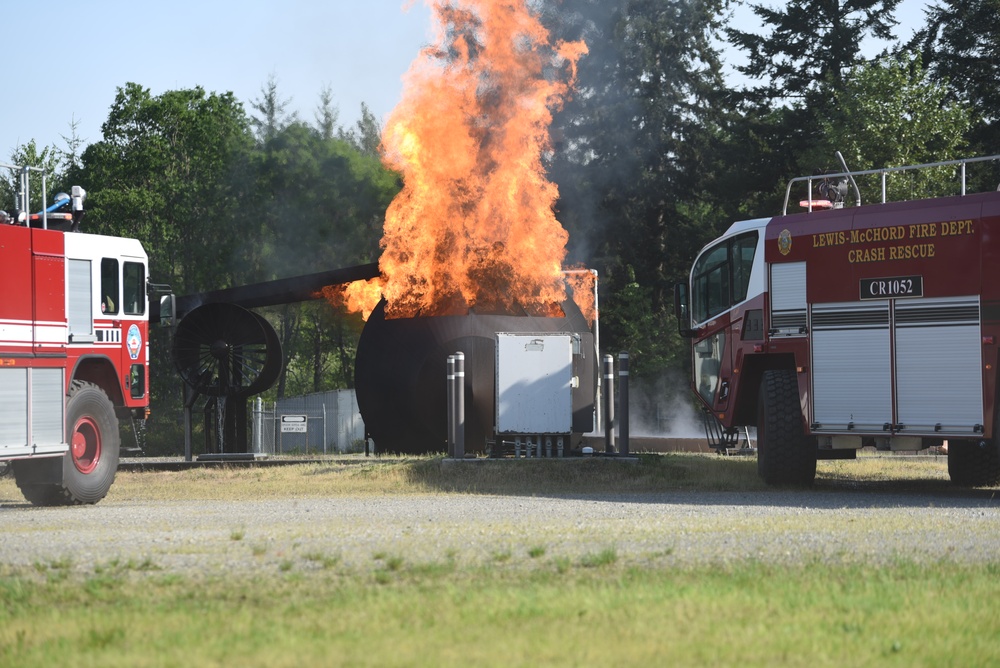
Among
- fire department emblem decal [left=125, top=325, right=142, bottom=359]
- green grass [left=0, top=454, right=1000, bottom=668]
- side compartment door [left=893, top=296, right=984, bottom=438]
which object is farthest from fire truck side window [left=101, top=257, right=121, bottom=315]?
side compartment door [left=893, top=296, right=984, bottom=438]

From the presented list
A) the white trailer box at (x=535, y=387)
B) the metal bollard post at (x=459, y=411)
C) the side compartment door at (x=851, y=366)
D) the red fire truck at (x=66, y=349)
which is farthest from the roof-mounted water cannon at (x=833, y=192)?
the red fire truck at (x=66, y=349)

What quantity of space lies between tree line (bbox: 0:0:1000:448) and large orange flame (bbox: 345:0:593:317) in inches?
570

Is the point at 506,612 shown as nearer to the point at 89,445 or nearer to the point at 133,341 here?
the point at 89,445

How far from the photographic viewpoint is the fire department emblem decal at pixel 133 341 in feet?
63.7

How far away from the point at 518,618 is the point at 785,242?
1240cm

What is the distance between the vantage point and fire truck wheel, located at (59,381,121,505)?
58.7ft

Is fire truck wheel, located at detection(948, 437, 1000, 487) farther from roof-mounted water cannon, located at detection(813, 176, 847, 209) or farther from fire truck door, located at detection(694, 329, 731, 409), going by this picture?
roof-mounted water cannon, located at detection(813, 176, 847, 209)

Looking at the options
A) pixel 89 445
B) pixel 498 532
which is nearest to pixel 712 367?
pixel 89 445

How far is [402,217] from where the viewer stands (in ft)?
88.7

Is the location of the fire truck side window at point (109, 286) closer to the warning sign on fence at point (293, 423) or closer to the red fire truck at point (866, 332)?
the red fire truck at point (866, 332)

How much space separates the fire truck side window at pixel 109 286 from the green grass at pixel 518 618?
390 inches

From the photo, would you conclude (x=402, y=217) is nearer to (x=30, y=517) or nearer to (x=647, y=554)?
(x=30, y=517)

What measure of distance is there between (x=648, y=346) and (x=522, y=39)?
996 inches

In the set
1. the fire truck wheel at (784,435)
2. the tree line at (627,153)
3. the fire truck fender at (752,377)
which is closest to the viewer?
the fire truck wheel at (784,435)
